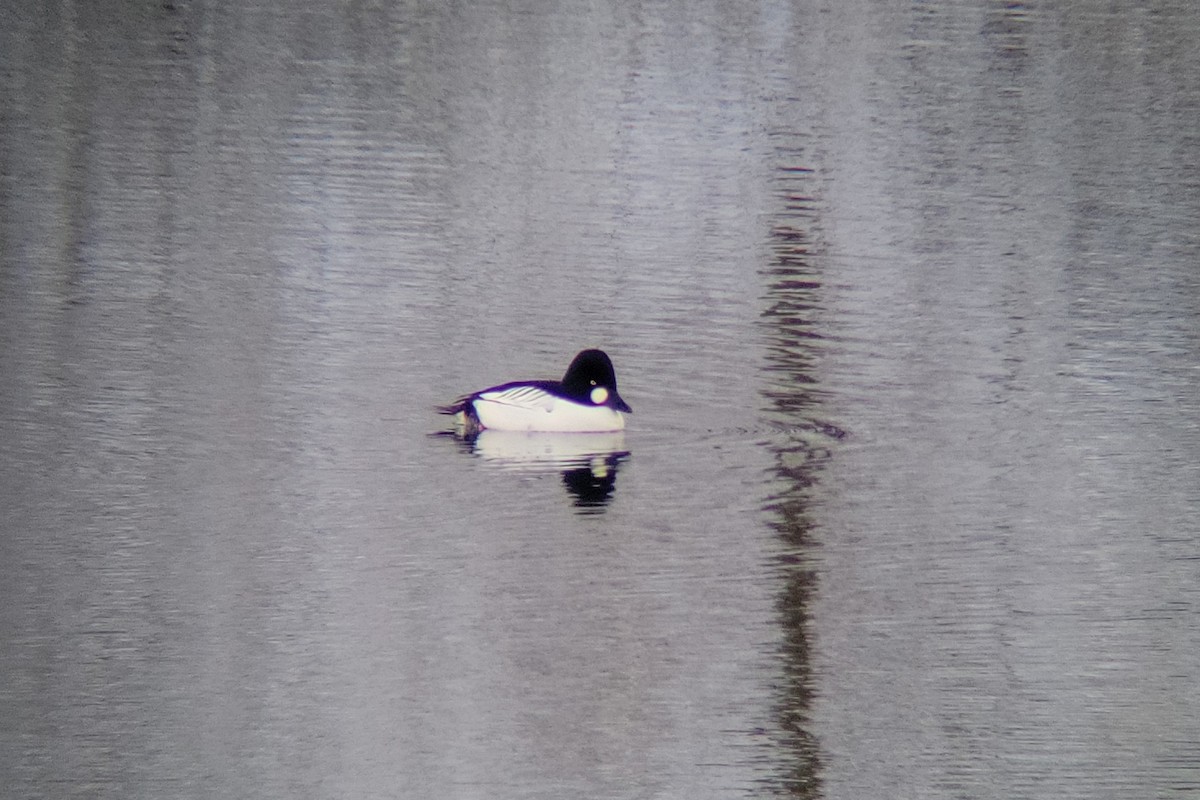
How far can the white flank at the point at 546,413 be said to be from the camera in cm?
340

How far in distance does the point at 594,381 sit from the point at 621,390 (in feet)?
0.56

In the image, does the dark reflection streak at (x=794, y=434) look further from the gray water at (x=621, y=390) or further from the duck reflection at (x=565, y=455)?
the duck reflection at (x=565, y=455)

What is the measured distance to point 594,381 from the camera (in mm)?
3488

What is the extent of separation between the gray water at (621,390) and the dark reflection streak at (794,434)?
0.01 meters

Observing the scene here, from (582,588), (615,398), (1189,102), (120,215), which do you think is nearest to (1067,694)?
(582,588)

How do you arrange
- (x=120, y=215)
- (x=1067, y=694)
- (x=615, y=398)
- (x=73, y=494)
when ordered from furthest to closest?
(x=120, y=215) → (x=615, y=398) → (x=73, y=494) → (x=1067, y=694)

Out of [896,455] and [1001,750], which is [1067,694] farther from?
[896,455]

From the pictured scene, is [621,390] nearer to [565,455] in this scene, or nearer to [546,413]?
[546,413]

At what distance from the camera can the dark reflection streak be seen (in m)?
1.97

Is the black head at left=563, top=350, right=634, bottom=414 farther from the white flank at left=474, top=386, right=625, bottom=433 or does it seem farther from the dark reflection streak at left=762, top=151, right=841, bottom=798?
the dark reflection streak at left=762, top=151, right=841, bottom=798

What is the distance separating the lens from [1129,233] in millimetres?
4715

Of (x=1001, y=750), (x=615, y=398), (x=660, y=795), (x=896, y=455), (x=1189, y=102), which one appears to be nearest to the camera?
(x=660, y=795)

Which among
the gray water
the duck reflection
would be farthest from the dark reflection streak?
the duck reflection

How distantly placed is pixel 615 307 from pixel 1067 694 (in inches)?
83.7
